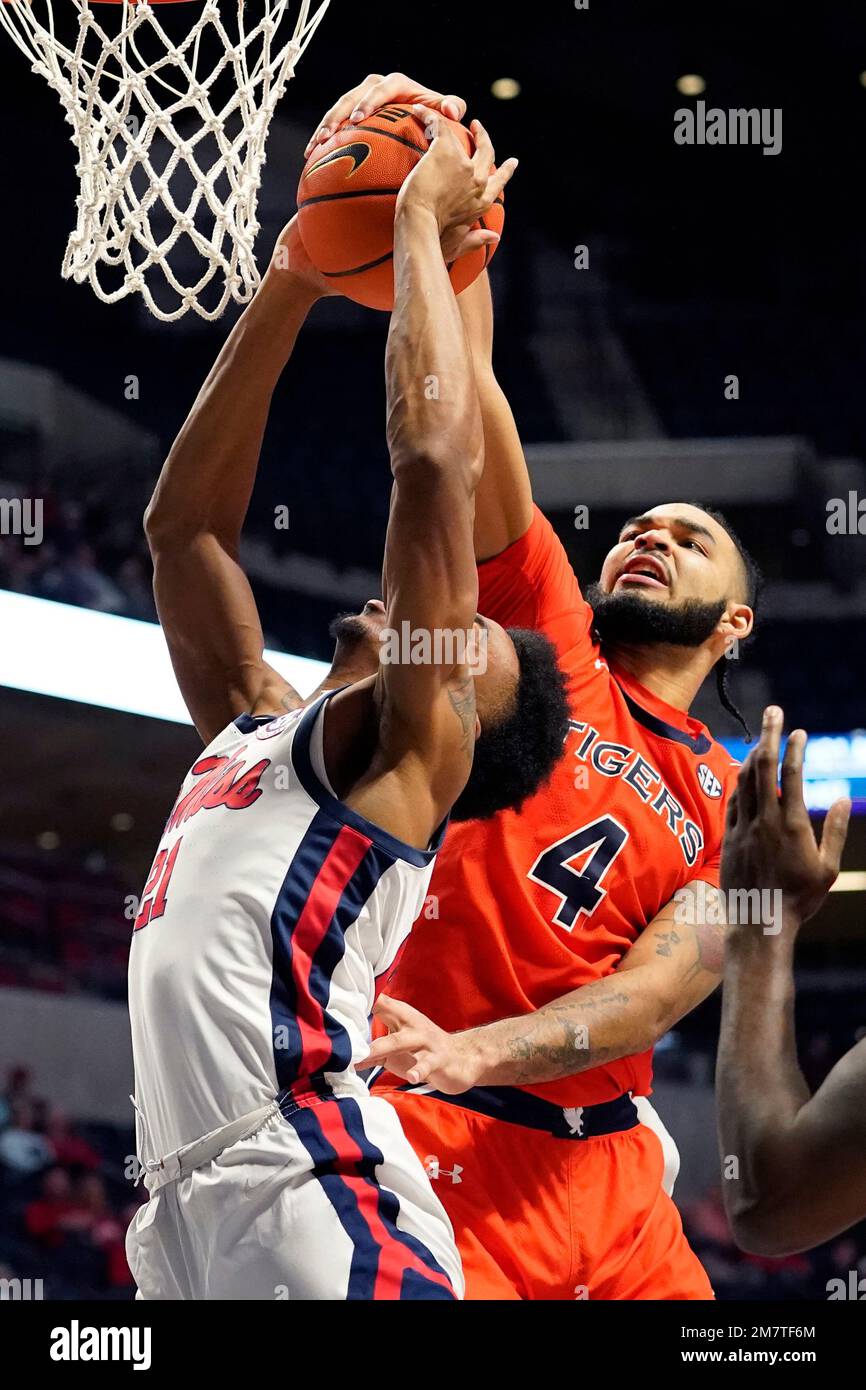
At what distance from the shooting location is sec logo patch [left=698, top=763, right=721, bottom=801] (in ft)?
11.2

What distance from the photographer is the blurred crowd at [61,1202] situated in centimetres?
774

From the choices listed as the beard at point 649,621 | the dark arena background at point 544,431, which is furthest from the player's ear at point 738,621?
the dark arena background at point 544,431

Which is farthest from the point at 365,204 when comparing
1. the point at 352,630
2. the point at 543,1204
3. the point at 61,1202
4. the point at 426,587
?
the point at 61,1202

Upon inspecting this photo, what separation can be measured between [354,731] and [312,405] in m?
7.92

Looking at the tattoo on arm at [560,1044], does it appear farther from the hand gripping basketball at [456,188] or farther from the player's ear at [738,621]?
the hand gripping basketball at [456,188]

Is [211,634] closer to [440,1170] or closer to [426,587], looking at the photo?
[426,587]

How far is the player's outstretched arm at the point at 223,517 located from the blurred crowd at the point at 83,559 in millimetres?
6024

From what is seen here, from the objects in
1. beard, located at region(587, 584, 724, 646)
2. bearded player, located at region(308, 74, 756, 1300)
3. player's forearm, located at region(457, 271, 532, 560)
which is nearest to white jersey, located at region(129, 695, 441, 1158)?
bearded player, located at region(308, 74, 756, 1300)

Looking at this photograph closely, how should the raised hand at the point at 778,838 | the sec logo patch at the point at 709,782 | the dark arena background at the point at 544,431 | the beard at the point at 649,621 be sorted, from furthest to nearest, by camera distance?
the dark arena background at the point at 544,431
the beard at the point at 649,621
the sec logo patch at the point at 709,782
the raised hand at the point at 778,838

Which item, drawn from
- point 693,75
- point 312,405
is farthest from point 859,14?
point 312,405

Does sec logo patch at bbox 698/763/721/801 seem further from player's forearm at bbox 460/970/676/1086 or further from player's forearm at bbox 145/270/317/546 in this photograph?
player's forearm at bbox 145/270/317/546

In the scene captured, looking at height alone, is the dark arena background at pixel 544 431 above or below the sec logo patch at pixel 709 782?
above

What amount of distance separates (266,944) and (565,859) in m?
1.07
